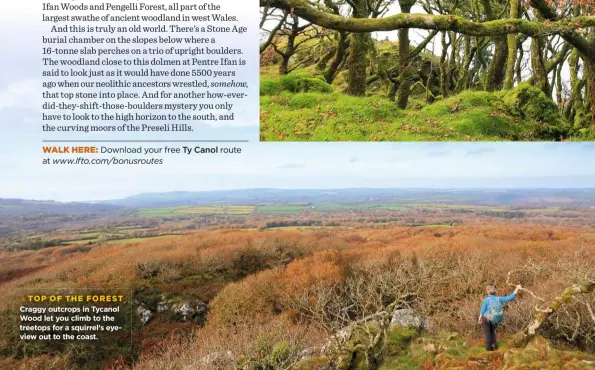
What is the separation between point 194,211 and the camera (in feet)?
58.0

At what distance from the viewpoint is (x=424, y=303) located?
1670 centimetres

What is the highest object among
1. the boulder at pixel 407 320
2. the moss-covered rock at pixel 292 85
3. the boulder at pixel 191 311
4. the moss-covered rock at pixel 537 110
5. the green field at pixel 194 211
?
the moss-covered rock at pixel 292 85

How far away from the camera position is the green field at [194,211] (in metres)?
→ 17.3

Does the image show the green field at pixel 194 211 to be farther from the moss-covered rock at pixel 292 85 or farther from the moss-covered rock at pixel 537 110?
the moss-covered rock at pixel 537 110

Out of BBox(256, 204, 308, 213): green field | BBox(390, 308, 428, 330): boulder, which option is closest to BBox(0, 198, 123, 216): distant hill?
BBox(256, 204, 308, 213): green field

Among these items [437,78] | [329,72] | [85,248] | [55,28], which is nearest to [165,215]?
[85,248]

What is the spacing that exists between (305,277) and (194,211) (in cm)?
516

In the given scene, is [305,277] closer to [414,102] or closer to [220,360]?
[220,360]

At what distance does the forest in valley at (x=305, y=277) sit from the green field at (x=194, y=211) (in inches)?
3.0

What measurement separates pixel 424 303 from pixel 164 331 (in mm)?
9676

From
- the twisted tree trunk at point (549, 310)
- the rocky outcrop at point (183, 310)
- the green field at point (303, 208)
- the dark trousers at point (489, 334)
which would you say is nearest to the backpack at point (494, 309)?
the dark trousers at point (489, 334)

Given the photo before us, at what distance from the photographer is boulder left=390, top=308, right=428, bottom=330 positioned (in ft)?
48.6

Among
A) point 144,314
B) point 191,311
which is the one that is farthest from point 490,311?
point 144,314

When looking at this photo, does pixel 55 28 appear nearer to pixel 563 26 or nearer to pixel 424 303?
pixel 563 26
